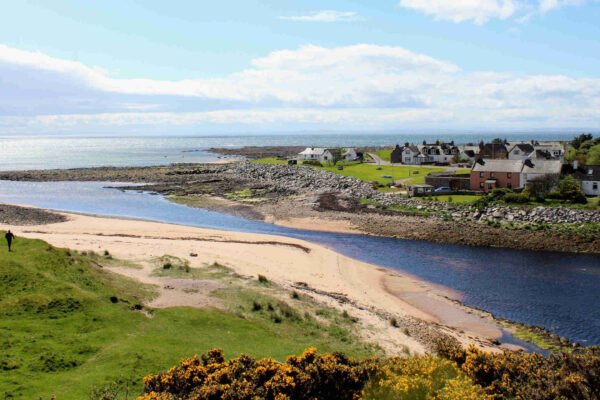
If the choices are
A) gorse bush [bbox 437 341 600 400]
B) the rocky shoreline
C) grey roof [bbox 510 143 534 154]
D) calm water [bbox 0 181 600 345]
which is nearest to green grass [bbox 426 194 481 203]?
the rocky shoreline

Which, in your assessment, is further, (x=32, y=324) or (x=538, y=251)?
(x=538, y=251)

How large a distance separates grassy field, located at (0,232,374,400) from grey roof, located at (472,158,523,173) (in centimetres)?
5445

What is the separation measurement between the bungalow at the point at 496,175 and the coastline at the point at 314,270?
123 feet

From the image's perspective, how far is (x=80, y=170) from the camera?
13412 cm

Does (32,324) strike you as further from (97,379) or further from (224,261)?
(224,261)

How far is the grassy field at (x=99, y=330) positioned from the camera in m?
16.1

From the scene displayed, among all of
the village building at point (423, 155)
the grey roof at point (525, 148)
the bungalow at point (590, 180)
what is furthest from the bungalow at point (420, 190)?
the village building at point (423, 155)

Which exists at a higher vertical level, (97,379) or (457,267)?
(97,379)

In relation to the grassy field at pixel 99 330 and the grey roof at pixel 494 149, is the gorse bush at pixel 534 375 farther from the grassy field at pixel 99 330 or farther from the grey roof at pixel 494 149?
the grey roof at pixel 494 149

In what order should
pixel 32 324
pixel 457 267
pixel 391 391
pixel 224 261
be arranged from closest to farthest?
1. pixel 391 391
2. pixel 32 324
3. pixel 224 261
4. pixel 457 267

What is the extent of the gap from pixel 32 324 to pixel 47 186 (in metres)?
97.1

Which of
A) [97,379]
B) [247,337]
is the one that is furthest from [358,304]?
[97,379]

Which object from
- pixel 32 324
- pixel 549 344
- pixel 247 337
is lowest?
pixel 549 344

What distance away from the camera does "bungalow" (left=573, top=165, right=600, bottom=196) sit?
2532 inches
